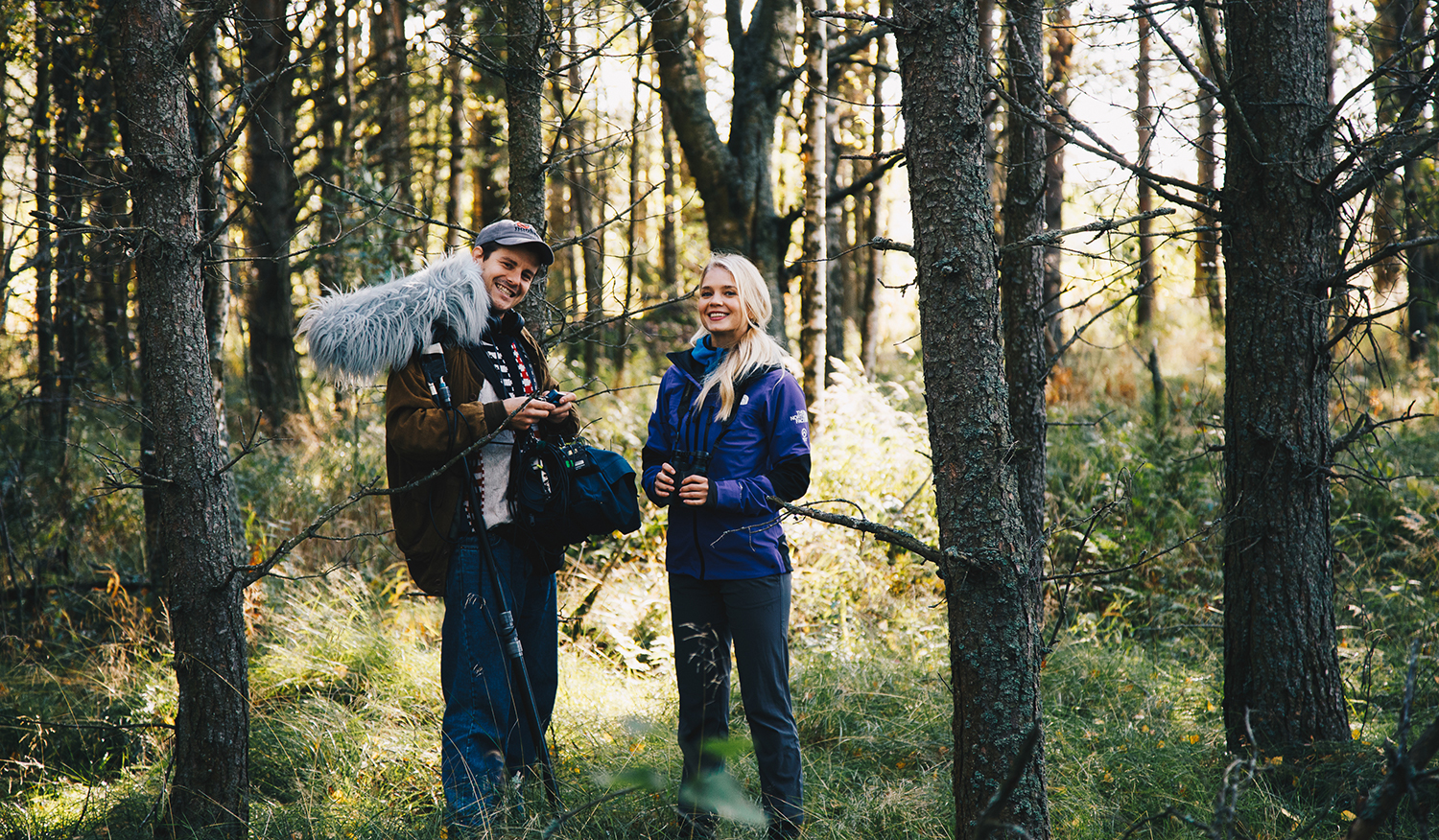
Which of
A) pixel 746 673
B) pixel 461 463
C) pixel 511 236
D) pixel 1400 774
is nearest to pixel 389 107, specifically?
pixel 511 236

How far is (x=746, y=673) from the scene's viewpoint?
324 cm

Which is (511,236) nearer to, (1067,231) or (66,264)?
(1067,231)

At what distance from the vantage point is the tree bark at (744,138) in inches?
Result: 315

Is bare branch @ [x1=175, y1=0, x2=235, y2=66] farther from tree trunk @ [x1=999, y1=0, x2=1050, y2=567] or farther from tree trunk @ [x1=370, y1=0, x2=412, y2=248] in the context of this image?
tree trunk @ [x1=370, y1=0, x2=412, y2=248]

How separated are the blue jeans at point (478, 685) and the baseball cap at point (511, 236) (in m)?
1.13

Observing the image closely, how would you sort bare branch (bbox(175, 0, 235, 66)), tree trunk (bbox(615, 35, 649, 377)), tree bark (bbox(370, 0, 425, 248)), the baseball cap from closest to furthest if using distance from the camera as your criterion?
bare branch (bbox(175, 0, 235, 66))
the baseball cap
tree trunk (bbox(615, 35, 649, 377))
tree bark (bbox(370, 0, 425, 248))

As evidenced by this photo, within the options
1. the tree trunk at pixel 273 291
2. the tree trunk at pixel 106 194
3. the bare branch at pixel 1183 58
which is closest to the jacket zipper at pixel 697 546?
the bare branch at pixel 1183 58

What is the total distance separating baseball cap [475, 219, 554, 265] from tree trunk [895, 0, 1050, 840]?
164 cm

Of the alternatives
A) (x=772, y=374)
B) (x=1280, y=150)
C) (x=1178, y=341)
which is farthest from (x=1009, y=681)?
(x=1178, y=341)

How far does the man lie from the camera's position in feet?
10.3

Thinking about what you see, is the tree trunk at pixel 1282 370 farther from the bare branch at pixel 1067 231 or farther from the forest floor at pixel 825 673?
the bare branch at pixel 1067 231

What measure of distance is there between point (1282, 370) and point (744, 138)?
5626 millimetres

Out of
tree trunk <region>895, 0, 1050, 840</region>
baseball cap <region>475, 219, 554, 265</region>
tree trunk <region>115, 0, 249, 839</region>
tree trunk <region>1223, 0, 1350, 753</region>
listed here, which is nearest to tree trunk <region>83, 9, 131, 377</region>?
tree trunk <region>115, 0, 249, 839</region>

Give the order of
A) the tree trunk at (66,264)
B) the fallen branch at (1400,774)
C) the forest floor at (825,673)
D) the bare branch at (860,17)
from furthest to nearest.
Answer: the tree trunk at (66,264) → the forest floor at (825,673) → the bare branch at (860,17) → the fallen branch at (1400,774)
